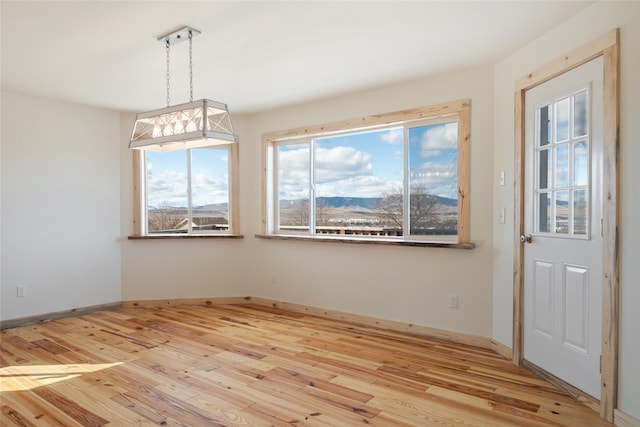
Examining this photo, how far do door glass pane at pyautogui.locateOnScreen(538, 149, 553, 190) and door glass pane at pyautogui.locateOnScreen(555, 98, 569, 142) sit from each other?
0.15 metres

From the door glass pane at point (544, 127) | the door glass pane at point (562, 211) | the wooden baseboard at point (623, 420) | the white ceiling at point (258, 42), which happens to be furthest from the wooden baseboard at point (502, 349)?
the white ceiling at point (258, 42)

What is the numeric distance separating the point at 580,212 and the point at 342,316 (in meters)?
2.61

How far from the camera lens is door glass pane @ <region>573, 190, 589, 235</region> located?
8.56 ft

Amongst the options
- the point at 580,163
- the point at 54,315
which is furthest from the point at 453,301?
the point at 54,315

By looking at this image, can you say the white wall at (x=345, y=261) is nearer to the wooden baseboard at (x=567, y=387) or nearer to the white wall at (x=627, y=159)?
the wooden baseboard at (x=567, y=387)

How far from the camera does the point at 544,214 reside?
9.82 ft

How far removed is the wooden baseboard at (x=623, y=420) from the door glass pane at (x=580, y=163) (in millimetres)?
1316

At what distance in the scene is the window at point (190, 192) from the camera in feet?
17.6

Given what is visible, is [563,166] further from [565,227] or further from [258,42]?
[258,42]

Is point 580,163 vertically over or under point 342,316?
over

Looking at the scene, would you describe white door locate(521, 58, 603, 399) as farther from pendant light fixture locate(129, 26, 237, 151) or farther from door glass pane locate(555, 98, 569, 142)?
pendant light fixture locate(129, 26, 237, 151)

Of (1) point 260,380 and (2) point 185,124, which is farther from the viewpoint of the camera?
(1) point 260,380

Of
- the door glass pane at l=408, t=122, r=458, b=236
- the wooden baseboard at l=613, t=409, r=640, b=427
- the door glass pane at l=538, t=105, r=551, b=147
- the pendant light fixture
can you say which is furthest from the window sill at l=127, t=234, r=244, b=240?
the wooden baseboard at l=613, t=409, r=640, b=427

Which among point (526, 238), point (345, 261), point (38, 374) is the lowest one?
point (38, 374)
